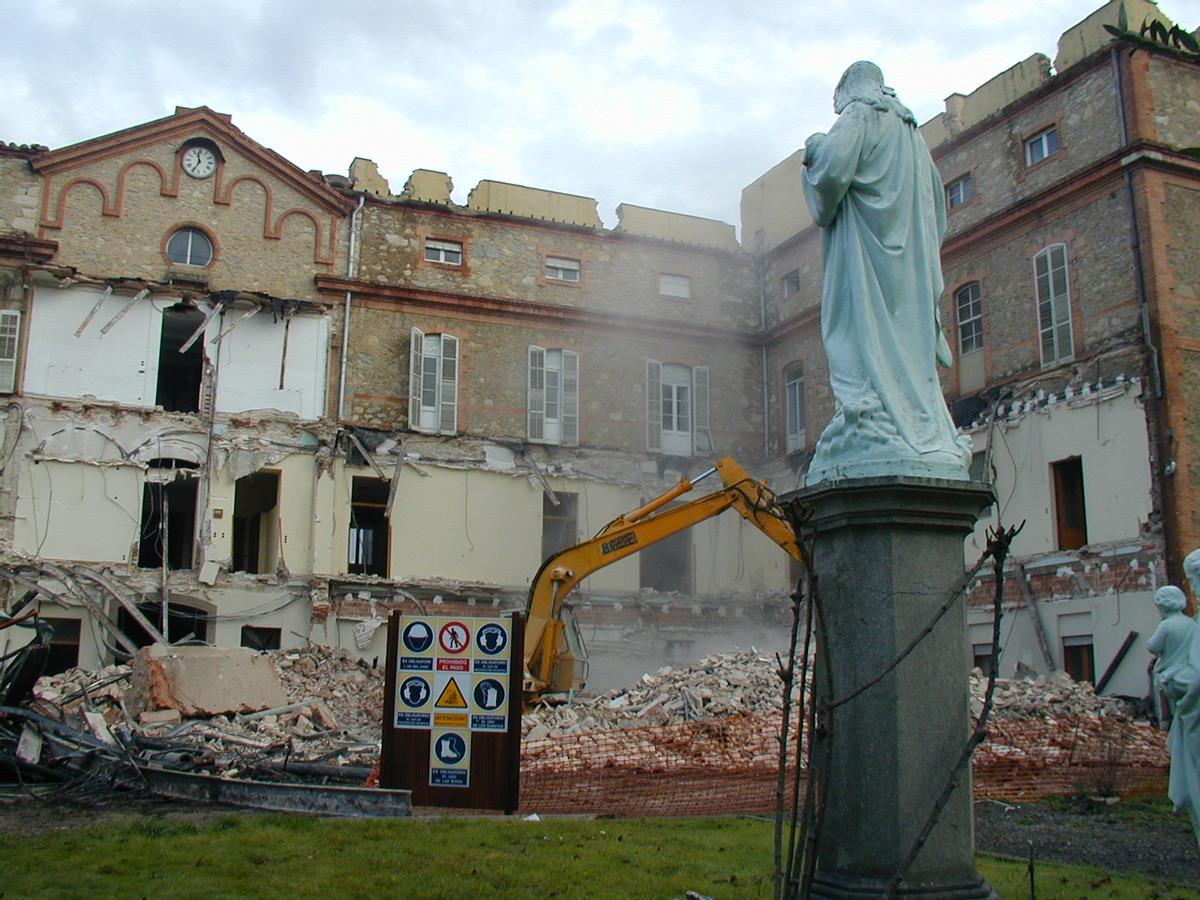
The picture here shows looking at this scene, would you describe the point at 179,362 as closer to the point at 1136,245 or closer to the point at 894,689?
the point at 1136,245

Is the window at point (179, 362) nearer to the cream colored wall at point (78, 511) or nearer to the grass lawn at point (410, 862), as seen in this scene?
the cream colored wall at point (78, 511)

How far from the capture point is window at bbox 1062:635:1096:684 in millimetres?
19406

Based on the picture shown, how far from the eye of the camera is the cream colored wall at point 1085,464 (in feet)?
62.0

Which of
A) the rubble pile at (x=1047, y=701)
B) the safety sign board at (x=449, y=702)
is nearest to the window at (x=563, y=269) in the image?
the rubble pile at (x=1047, y=701)

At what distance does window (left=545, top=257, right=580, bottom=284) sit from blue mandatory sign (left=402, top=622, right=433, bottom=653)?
18256 mm

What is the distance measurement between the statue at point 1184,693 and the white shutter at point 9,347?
21.2 m

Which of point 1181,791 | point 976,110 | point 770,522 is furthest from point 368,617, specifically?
point 1181,791

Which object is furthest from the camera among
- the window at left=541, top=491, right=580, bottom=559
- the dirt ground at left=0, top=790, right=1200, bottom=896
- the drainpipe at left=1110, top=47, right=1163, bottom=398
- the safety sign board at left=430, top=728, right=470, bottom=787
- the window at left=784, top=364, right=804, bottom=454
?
the window at left=784, top=364, right=804, bottom=454

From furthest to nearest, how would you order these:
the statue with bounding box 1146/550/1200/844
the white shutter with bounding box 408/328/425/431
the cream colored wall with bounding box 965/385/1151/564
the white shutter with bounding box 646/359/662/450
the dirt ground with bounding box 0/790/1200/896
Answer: the white shutter with bounding box 646/359/662/450 → the white shutter with bounding box 408/328/425/431 → the cream colored wall with bounding box 965/385/1151/564 → the dirt ground with bounding box 0/790/1200/896 → the statue with bounding box 1146/550/1200/844

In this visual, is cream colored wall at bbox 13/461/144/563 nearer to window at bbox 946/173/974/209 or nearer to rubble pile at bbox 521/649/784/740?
rubble pile at bbox 521/649/784/740

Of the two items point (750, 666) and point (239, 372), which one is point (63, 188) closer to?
point (239, 372)

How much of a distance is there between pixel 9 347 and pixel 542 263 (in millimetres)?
11199

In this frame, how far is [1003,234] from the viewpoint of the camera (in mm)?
22062

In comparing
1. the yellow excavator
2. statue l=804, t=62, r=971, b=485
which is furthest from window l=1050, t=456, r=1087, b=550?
statue l=804, t=62, r=971, b=485
